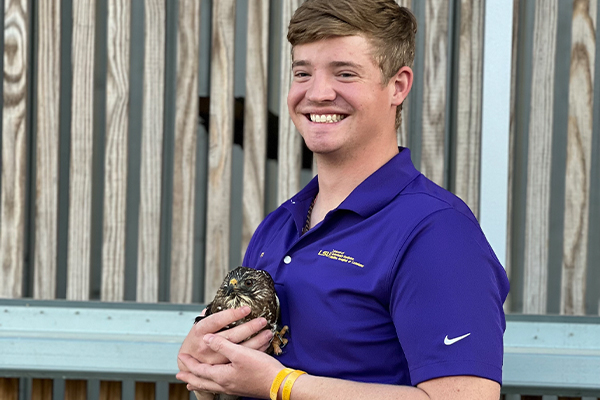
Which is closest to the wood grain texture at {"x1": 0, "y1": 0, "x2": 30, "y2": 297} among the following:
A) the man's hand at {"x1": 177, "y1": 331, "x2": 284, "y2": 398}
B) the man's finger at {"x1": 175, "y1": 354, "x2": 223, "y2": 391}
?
the man's finger at {"x1": 175, "y1": 354, "x2": 223, "y2": 391}

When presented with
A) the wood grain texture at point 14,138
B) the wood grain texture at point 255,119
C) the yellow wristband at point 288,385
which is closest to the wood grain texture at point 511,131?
the wood grain texture at point 255,119

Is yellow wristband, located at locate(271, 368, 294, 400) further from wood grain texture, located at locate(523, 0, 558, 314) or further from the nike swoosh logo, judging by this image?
wood grain texture, located at locate(523, 0, 558, 314)

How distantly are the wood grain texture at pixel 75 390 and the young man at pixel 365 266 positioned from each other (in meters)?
1.56

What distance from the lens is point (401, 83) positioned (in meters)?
1.48

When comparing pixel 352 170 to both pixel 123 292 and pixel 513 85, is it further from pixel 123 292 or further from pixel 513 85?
pixel 123 292

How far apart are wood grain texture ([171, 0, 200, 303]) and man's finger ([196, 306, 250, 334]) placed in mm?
1436

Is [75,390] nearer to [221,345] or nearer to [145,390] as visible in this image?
[145,390]

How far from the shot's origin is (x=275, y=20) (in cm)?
289

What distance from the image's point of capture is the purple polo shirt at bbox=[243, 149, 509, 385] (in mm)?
1146

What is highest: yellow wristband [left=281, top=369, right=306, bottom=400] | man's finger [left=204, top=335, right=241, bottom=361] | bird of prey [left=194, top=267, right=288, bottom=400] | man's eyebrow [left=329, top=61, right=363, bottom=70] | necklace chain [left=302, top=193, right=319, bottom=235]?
man's eyebrow [left=329, top=61, right=363, bottom=70]

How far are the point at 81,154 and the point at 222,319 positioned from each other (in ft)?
5.80

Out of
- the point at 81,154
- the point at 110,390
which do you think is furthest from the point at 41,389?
the point at 81,154

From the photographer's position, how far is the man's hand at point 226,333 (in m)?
1.38

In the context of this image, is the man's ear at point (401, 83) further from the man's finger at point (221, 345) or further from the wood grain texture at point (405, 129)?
the wood grain texture at point (405, 129)
